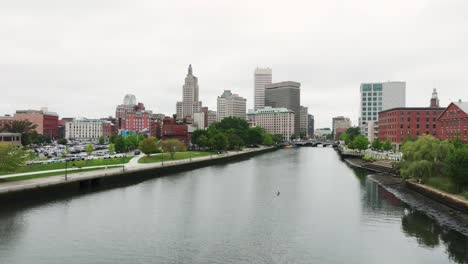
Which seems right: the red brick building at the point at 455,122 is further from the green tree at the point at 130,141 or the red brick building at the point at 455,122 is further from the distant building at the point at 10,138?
the distant building at the point at 10,138

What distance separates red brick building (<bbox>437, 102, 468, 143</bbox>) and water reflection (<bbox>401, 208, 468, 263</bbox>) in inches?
2715

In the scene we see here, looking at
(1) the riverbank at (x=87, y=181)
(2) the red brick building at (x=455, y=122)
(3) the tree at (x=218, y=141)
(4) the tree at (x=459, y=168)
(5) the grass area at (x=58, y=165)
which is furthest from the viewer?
(3) the tree at (x=218, y=141)

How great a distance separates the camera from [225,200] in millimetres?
59219

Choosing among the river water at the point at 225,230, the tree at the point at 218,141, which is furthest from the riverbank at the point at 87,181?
the tree at the point at 218,141

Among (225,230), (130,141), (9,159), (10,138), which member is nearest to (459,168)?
(225,230)

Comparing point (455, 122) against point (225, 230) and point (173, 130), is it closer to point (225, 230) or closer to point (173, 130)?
point (225, 230)

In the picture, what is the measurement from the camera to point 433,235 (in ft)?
132

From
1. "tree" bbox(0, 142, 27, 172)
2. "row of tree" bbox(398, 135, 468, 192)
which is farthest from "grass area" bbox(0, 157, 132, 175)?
"row of tree" bbox(398, 135, 468, 192)

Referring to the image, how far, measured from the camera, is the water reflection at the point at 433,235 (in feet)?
116

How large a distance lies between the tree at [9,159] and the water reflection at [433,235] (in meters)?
55.8

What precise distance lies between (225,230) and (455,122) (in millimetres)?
96280

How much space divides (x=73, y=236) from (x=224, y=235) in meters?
15.6

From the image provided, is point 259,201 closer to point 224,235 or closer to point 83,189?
point 224,235

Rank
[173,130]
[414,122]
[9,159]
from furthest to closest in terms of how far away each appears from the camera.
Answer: [173,130], [414,122], [9,159]
